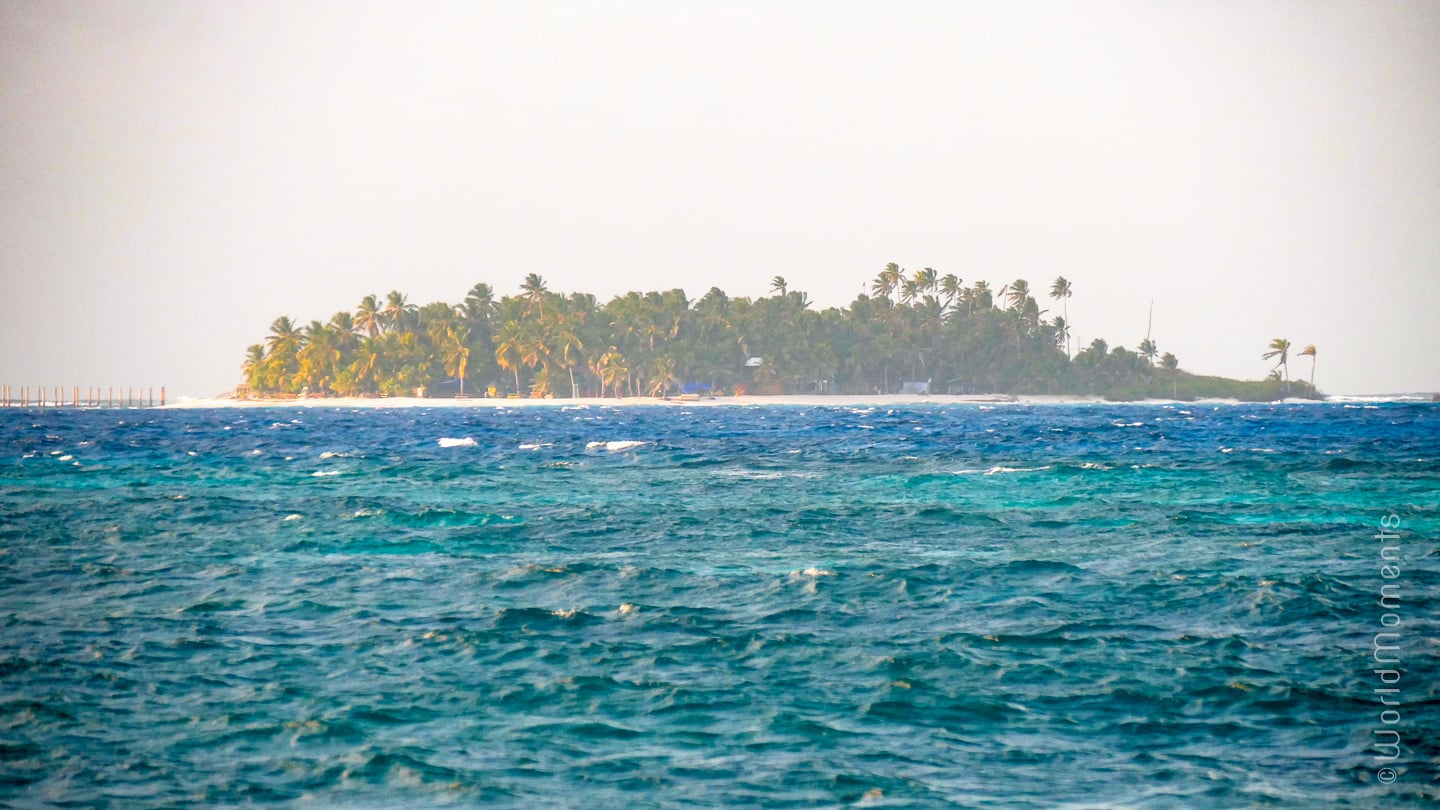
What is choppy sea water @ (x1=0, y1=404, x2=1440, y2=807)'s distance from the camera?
42.4 ft

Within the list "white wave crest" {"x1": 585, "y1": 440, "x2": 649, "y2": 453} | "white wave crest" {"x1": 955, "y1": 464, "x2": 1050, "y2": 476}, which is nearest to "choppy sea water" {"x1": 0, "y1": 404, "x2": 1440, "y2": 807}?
"white wave crest" {"x1": 955, "y1": 464, "x2": 1050, "y2": 476}

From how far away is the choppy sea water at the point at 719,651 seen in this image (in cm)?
1291

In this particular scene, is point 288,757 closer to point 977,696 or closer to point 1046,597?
point 977,696

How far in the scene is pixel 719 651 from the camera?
18031 millimetres

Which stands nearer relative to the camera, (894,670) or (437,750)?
(437,750)

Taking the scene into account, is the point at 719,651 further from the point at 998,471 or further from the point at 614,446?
the point at 614,446

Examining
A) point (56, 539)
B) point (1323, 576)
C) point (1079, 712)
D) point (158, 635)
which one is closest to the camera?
point (1079, 712)

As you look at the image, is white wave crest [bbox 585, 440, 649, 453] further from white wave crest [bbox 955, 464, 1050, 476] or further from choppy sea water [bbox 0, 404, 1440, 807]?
choppy sea water [bbox 0, 404, 1440, 807]

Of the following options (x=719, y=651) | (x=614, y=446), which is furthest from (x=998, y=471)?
(x=719, y=651)

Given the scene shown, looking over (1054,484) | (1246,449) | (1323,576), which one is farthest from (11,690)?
(1246,449)

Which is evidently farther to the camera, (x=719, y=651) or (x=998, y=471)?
(x=998, y=471)

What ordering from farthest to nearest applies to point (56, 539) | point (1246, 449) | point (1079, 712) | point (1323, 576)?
point (1246, 449)
point (56, 539)
point (1323, 576)
point (1079, 712)

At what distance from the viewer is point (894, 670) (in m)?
16.8

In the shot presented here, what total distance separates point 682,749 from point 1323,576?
600 inches
